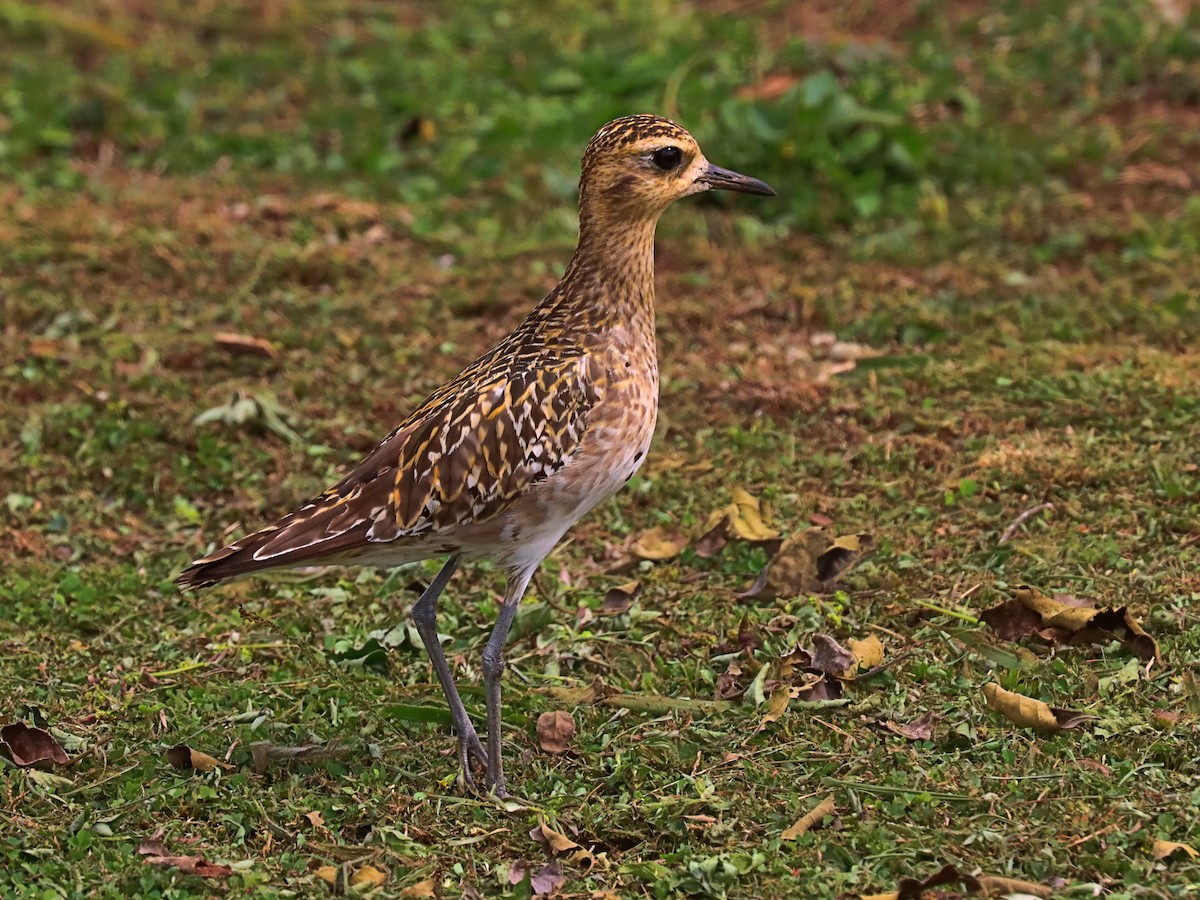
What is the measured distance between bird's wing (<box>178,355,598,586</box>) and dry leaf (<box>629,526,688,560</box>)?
5.01 feet

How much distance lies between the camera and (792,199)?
1070 centimetres

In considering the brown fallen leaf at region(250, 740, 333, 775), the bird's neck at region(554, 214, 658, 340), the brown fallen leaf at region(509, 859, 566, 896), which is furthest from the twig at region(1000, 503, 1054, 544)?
the brown fallen leaf at region(250, 740, 333, 775)

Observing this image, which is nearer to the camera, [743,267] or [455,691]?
[455,691]

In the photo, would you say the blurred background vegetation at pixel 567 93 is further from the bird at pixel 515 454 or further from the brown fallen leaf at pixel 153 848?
the brown fallen leaf at pixel 153 848

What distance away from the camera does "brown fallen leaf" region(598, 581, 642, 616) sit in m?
7.12

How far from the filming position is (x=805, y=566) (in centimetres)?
706

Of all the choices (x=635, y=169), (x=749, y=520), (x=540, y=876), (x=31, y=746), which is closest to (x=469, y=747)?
(x=540, y=876)

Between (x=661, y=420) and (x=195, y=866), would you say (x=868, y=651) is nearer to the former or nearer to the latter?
(x=661, y=420)

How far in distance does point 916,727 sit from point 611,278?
2050mm

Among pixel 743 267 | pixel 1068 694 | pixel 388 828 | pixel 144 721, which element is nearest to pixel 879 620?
pixel 1068 694

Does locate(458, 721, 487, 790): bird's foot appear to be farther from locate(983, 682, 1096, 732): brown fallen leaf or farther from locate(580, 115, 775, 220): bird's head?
locate(580, 115, 775, 220): bird's head

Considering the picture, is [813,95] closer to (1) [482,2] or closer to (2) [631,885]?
(1) [482,2]

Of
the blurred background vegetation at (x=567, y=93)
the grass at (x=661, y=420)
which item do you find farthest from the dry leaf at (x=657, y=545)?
the blurred background vegetation at (x=567, y=93)

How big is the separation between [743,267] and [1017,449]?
2.84 metres
